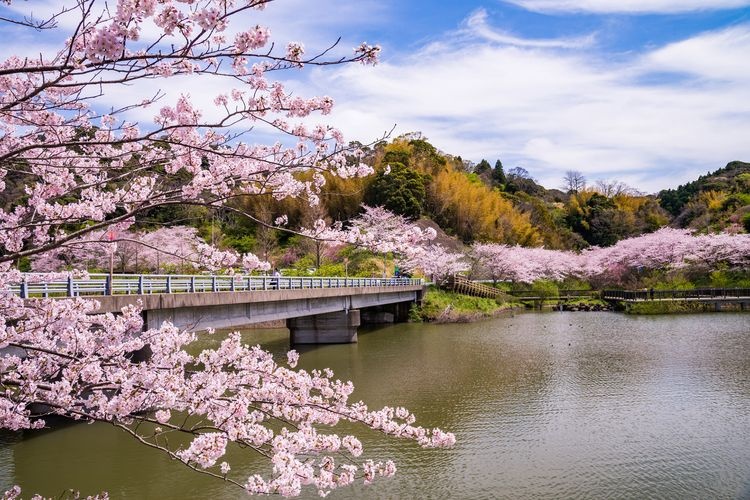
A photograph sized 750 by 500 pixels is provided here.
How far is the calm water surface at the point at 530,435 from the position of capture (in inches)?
335

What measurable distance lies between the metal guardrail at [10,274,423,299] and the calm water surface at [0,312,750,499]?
9.78ft

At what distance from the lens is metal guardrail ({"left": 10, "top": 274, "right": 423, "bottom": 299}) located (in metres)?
9.11

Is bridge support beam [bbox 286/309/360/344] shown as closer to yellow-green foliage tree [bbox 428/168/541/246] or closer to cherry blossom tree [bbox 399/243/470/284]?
cherry blossom tree [bbox 399/243/470/284]

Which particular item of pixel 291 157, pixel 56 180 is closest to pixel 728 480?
pixel 291 157

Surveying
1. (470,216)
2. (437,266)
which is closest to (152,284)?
(437,266)

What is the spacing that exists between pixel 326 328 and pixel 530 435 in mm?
15116

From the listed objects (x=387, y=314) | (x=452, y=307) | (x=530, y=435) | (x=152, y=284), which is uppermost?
(x=152, y=284)

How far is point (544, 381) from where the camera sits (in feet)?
51.2

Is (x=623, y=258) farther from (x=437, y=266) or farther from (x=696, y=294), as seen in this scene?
(x=437, y=266)

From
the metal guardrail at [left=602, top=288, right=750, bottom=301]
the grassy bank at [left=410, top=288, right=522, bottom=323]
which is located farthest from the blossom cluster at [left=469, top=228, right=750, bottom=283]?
the grassy bank at [left=410, top=288, right=522, bottom=323]

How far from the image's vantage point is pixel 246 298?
617 inches

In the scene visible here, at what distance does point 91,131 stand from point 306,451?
12.8 ft

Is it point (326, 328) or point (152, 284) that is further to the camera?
point (326, 328)

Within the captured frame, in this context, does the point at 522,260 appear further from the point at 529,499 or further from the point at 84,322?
the point at 84,322
